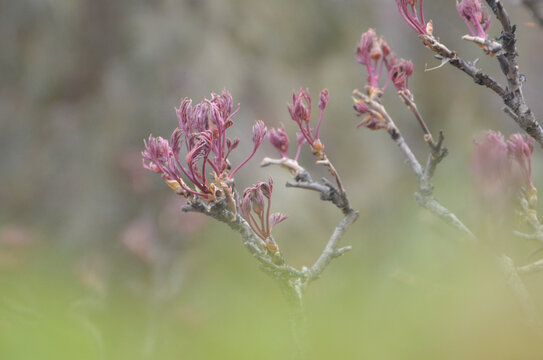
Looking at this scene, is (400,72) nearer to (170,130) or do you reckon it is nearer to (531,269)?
(531,269)

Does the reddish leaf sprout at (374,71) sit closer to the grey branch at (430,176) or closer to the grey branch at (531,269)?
the grey branch at (430,176)

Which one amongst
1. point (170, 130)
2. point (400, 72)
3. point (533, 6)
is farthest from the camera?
point (170, 130)

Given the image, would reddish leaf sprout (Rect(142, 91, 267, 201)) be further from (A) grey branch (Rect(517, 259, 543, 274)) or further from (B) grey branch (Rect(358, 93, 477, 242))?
(A) grey branch (Rect(517, 259, 543, 274))

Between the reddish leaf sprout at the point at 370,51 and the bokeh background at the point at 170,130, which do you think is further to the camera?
the bokeh background at the point at 170,130

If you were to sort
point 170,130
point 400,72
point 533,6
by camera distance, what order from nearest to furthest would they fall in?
1. point 533,6
2. point 400,72
3. point 170,130

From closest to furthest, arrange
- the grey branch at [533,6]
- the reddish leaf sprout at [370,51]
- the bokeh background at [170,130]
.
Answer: the grey branch at [533,6] → the reddish leaf sprout at [370,51] → the bokeh background at [170,130]

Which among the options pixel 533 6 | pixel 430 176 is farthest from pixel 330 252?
pixel 533 6

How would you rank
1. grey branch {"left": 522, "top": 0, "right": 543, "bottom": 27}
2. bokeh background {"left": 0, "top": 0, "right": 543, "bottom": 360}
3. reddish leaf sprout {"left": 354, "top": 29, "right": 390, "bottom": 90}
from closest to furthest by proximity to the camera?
grey branch {"left": 522, "top": 0, "right": 543, "bottom": 27}
reddish leaf sprout {"left": 354, "top": 29, "right": 390, "bottom": 90}
bokeh background {"left": 0, "top": 0, "right": 543, "bottom": 360}

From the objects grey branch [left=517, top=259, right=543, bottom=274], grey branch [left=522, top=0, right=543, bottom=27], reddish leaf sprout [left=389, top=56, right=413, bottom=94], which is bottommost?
grey branch [left=517, top=259, right=543, bottom=274]

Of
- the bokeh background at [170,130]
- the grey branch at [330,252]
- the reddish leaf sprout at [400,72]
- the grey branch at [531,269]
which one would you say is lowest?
the grey branch at [531,269]

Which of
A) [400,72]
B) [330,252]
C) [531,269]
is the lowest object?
[531,269]

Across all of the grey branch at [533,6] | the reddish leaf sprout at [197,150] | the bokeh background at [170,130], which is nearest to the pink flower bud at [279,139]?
the reddish leaf sprout at [197,150]

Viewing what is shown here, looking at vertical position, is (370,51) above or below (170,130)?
below

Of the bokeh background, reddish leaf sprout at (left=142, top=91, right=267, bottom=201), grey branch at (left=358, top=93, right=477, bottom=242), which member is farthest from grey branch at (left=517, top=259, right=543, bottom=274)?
the bokeh background
